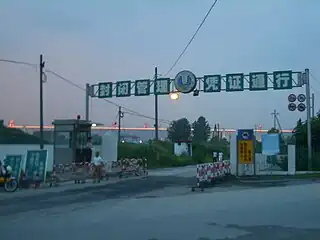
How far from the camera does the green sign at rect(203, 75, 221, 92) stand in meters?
35.1

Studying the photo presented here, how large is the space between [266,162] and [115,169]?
18535 mm

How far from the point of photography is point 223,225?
11.9 m

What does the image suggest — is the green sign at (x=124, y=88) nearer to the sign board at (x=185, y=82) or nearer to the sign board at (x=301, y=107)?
the sign board at (x=185, y=82)

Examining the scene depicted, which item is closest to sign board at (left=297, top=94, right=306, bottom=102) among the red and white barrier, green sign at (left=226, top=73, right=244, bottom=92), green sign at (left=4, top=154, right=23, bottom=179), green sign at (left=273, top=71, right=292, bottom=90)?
green sign at (left=273, top=71, right=292, bottom=90)

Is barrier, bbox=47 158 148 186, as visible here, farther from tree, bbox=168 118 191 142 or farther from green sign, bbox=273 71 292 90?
tree, bbox=168 118 191 142

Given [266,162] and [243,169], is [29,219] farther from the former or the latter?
[266,162]

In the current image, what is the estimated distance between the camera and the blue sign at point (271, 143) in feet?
112

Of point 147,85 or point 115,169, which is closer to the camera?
point 115,169

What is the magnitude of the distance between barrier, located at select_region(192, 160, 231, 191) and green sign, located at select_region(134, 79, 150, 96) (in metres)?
9.17

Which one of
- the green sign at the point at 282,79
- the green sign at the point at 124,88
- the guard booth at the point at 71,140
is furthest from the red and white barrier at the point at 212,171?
the green sign at the point at 124,88

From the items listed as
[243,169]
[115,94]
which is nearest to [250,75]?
[243,169]

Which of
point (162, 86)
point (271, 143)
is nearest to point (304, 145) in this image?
point (271, 143)

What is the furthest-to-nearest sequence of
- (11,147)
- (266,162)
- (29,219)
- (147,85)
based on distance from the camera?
(266,162), (147,85), (11,147), (29,219)

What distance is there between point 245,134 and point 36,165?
12660 millimetres
